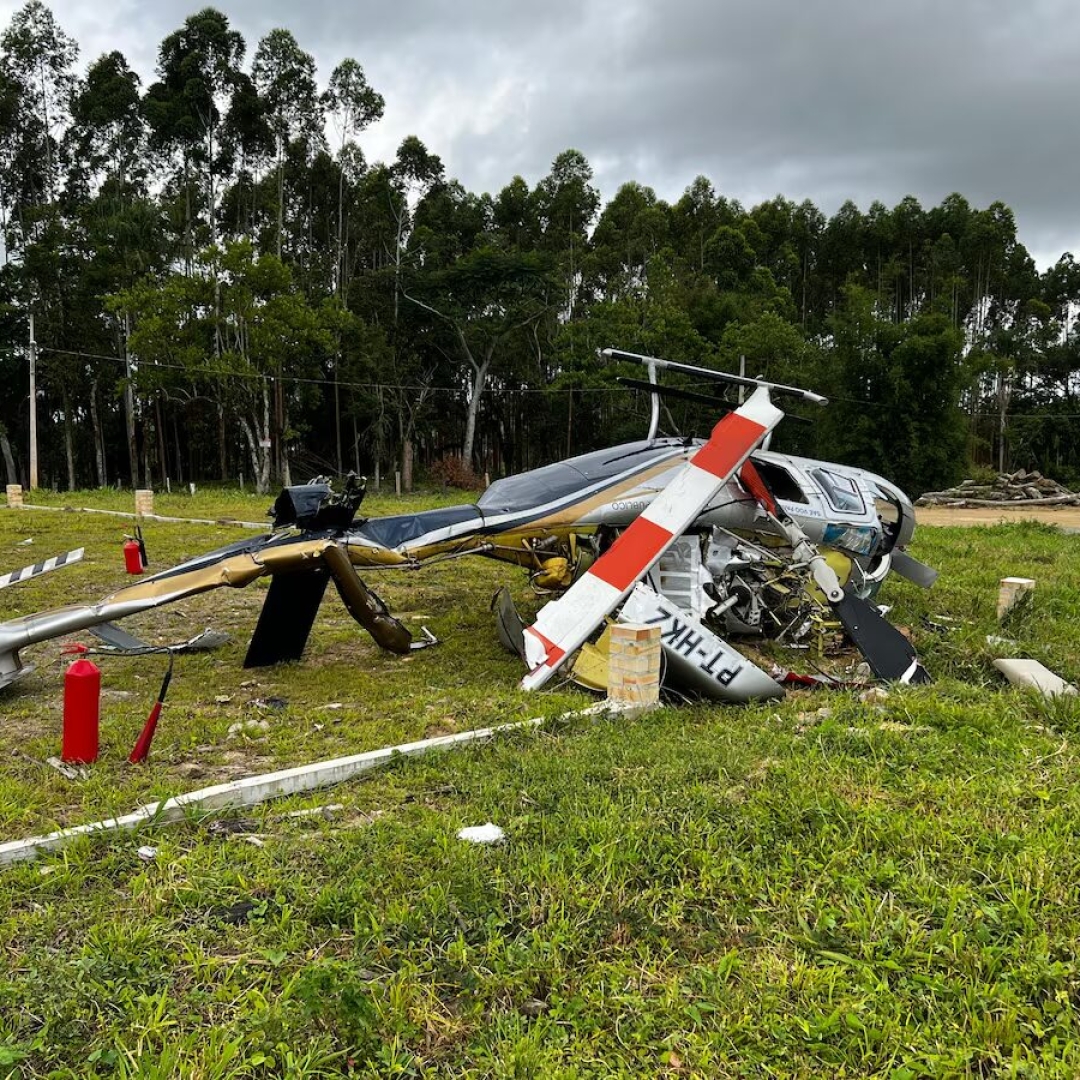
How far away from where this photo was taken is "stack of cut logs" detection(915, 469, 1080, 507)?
3038 centimetres

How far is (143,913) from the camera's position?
297 centimetres

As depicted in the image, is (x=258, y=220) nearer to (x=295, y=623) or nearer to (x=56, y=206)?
(x=56, y=206)

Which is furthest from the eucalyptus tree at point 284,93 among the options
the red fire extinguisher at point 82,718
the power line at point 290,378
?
the red fire extinguisher at point 82,718

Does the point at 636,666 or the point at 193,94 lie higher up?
the point at 193,94

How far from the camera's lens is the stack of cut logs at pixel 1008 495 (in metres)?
30.4

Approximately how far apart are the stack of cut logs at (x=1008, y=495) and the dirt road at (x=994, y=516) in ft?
1.50

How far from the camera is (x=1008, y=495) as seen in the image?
102 feet

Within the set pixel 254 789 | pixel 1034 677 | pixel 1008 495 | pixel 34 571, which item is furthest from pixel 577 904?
pixel 1008 495

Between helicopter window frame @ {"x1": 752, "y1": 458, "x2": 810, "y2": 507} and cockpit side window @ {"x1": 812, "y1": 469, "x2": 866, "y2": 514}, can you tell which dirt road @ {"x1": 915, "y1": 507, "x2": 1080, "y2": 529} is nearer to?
cockpit side window @ {"x1": 812, "y1": 469, "x2": 866, "y2": 514}

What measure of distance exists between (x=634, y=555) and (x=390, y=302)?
1509 inches

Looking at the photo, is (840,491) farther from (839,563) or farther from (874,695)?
(874,695)

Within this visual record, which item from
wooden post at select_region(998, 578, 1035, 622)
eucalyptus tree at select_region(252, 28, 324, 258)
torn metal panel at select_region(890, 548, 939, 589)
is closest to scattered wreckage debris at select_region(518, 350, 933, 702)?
torn metal panel at select_region(890, 548, 939, 589)

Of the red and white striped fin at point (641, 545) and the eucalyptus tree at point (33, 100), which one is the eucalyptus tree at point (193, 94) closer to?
the eucalyptus tree at point (33, 100)

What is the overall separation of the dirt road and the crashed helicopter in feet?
56.6
